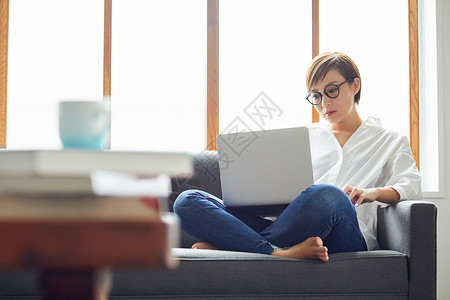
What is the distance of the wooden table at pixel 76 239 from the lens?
1.52 feet

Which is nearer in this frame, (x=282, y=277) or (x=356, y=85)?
(x=282, y=277)

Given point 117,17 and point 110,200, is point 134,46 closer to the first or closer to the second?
point 117,17

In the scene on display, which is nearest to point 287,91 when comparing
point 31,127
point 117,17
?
point 117,17

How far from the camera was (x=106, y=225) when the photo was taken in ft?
1.55

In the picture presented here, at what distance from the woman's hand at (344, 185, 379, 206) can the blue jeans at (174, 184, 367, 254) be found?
3.0 inches

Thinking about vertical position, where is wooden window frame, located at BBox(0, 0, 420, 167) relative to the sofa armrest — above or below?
above

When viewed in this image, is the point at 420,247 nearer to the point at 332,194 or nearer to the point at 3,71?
the point at 332,194

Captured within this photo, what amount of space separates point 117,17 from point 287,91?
1.06m

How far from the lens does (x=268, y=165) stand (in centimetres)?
155

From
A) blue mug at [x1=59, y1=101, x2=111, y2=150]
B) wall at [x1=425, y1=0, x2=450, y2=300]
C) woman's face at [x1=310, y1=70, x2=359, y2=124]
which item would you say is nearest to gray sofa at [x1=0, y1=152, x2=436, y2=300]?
woman's face at [x1=310, y1=70, x2=359, y2=124]

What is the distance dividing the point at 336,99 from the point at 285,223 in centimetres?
65

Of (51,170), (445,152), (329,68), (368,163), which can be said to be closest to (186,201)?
(368,163)

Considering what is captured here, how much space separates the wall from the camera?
2.67 meters

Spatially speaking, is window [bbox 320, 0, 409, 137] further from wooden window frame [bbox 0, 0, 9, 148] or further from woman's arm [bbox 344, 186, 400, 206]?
wooden window frame [bbox 0, 0, 9, 148]
